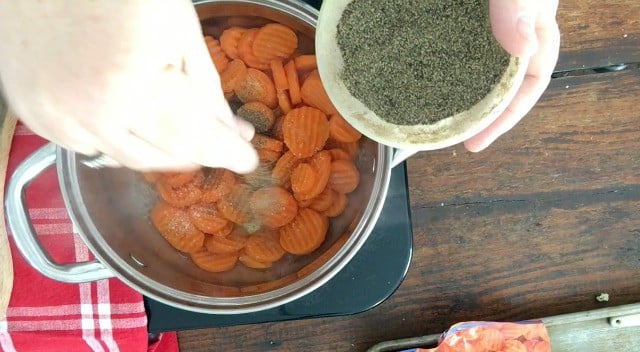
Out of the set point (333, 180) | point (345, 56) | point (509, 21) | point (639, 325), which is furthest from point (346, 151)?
point (639, 325)

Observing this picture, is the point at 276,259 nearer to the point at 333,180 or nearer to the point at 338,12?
the point at 333,180

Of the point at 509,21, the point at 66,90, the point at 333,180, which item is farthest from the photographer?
the point at 333,180

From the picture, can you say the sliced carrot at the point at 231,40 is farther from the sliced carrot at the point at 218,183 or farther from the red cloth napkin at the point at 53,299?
the red cloth napkin at the point at 53,299

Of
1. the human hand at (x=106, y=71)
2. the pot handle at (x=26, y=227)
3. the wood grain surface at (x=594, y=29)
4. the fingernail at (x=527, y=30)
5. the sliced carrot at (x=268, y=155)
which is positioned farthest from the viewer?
the wood grain surface at (x=594, y=29)

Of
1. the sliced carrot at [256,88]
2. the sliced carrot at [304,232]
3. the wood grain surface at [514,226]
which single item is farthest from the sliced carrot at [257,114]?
the wood grain surface at [514,226]

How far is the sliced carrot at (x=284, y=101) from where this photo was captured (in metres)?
0.77

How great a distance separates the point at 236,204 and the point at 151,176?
109 mm

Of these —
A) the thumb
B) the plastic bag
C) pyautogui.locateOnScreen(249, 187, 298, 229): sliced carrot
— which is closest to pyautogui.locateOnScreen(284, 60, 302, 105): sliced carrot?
pyautogui.locateOnScreen(249, 187, 298, 229): sliced carrot

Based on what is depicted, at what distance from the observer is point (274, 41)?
753 millimetres

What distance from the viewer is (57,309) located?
815 mm

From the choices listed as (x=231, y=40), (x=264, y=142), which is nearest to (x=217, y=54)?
(x=231, y=40)

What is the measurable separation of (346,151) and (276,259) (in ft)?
0.52

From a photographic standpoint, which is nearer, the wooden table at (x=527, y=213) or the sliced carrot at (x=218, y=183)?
the sliced carrot at (x=218, y=183)

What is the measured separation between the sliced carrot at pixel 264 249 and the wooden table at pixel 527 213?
0.50 ft
